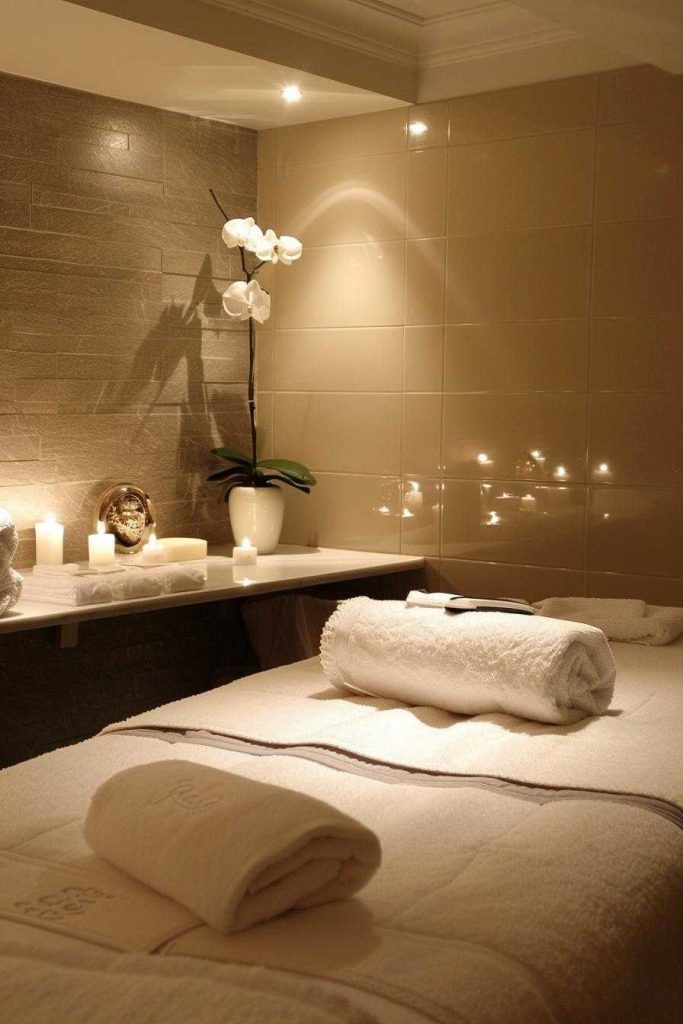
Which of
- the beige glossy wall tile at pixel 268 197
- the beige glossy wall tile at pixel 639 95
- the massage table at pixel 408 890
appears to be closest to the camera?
the massage table at pixel 408 890

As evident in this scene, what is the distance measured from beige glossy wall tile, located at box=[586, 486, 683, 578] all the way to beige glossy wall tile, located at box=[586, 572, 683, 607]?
0.02 meters

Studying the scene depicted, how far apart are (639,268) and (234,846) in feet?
6.79

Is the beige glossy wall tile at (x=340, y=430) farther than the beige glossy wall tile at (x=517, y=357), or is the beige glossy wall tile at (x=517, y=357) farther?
the beige glossy wall tile at (x=340, y=430)

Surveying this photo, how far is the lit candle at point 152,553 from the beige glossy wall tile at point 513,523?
779mm

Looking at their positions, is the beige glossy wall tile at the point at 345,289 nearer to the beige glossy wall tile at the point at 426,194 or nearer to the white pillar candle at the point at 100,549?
the beige glossy wall tile at the point at 426,194

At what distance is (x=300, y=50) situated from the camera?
2748 millimetres

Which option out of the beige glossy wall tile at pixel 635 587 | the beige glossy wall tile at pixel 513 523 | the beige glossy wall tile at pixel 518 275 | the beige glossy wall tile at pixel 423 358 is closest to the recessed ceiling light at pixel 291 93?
the beige glossy wall tile at pixel 518 275

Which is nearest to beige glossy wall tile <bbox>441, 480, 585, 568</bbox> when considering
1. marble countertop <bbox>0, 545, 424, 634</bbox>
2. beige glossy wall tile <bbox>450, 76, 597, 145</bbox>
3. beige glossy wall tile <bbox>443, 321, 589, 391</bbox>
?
marble countertop <bbox>0, 545, 424, 634</bbox>

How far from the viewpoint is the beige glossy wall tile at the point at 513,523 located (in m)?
2.89

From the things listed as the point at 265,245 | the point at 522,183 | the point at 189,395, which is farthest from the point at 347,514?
the point at 522,183

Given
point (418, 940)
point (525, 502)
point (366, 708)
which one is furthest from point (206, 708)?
point (525, 502)

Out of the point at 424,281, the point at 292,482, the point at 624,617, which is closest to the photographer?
the point at 624,617

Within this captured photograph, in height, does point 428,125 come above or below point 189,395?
above

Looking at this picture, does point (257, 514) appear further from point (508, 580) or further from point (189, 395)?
point (508, 580)
